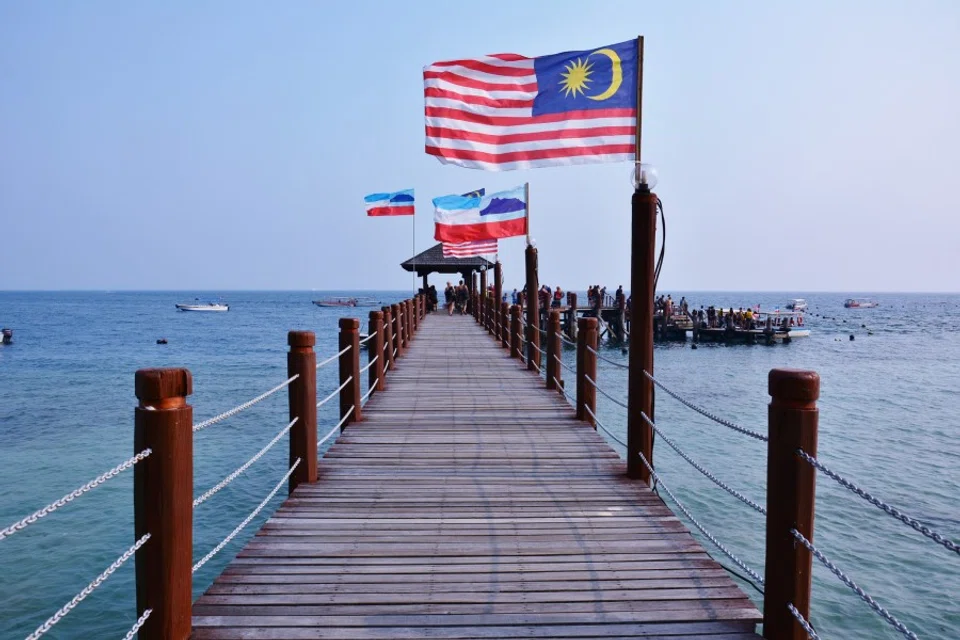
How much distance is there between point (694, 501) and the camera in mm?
13734

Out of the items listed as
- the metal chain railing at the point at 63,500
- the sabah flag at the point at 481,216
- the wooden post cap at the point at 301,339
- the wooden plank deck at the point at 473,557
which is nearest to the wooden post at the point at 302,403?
the wooden post cap at the point at 301,339

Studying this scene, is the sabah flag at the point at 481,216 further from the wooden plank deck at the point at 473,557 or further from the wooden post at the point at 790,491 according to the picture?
the wooden post at the point at 790,491

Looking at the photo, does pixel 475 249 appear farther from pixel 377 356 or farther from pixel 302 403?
pixel 302 403

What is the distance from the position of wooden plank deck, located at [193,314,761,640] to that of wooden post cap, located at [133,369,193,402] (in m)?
1.14

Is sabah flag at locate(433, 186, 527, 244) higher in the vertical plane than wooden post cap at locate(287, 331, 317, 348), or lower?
higher

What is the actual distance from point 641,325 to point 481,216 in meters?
12.1

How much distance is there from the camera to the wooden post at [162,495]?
2.83 m

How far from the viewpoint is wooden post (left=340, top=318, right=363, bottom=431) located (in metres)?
7.50

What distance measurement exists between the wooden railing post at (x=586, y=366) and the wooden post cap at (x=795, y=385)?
4.90 m

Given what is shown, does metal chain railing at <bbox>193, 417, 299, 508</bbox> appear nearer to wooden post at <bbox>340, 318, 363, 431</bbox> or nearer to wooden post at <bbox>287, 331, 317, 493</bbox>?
wooden post at <bbox>287, 331, 317, 493</bbox>

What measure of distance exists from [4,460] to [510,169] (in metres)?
17.2

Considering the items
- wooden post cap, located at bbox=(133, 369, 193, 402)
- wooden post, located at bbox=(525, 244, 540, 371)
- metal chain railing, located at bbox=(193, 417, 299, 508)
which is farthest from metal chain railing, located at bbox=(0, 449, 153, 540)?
wooden post, located at bbox=(525, 244, 540, 371)

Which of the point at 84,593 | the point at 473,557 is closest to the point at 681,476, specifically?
the point at 473,557

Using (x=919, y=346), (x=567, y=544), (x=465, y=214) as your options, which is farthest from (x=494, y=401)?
(x=919, y=346)
